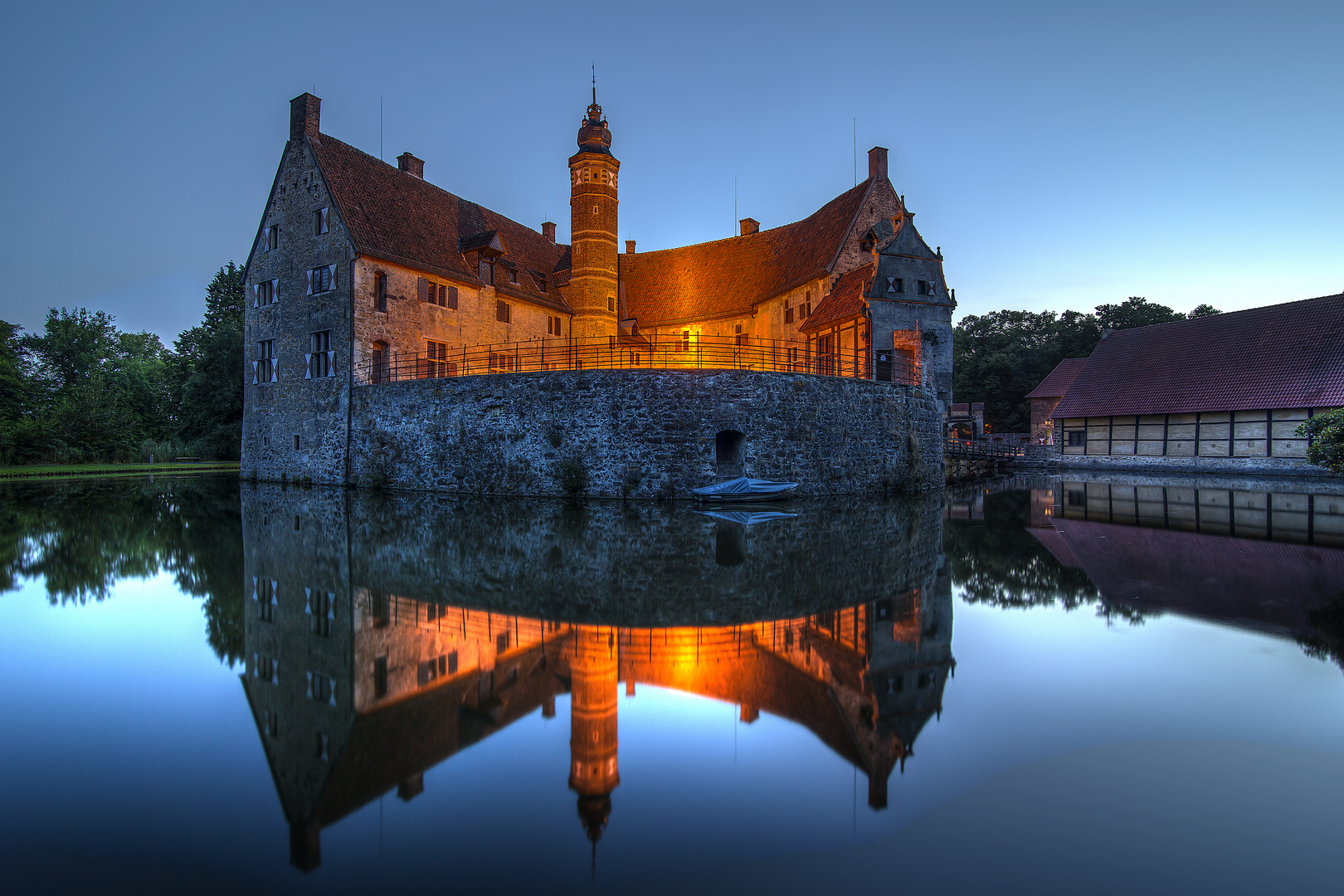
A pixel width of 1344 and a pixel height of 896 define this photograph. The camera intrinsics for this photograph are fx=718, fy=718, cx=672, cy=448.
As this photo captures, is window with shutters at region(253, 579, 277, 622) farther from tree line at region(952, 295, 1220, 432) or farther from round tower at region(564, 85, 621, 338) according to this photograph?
tree line at region(952, 295, 1220, 432)

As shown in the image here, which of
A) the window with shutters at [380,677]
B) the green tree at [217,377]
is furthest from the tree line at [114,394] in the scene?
the window with shutters at [380,677]

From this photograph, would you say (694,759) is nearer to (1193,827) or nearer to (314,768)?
(314,768)

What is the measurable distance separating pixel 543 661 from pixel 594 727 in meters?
1.32

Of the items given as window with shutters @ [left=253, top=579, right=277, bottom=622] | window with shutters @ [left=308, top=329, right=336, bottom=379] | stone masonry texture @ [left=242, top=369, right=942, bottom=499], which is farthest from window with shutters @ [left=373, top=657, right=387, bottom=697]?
window with shutters @ [left=308, top=329, right=336, bottom=379]

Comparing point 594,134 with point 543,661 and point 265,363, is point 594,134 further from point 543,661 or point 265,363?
point 543,661

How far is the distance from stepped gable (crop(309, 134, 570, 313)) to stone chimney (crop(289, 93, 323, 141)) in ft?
1.89

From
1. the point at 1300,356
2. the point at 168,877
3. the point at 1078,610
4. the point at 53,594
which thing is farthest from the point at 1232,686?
the point at 1300,356

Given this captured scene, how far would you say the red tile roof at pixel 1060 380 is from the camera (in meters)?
48.2

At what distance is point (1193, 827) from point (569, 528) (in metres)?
11.9

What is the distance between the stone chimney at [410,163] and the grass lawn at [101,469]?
19.0 metres

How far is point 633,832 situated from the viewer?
11.7ft

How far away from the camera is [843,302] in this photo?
2744 cm

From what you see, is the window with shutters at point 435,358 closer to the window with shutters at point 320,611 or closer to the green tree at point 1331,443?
the window with shutters at point 320,611

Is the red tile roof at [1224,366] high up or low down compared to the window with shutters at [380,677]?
up
